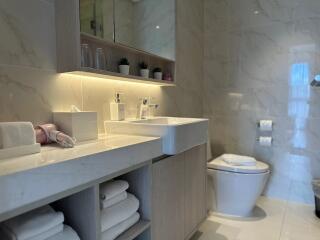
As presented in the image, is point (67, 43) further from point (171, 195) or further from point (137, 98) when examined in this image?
point (171, 195)

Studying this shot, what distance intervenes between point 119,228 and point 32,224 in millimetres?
407

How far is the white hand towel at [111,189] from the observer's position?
1.05 meters

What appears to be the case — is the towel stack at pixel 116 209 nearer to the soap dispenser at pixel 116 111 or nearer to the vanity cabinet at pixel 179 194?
the vanity cabinet at pixel 179 194

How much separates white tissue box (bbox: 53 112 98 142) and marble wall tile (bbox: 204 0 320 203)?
1785 mm

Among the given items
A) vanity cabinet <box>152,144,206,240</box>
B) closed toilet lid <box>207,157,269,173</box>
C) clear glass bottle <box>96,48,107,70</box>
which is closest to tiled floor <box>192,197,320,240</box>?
vanity cabinet <box>152,144,206,240</box>

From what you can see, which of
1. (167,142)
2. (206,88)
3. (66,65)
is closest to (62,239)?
(167,142)

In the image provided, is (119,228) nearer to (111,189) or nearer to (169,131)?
(111,189)

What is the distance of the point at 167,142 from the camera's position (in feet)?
4.09

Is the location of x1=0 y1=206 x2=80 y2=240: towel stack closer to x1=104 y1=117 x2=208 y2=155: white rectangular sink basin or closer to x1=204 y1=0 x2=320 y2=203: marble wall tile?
x1=104 y1=117 x2=208 y2=155: white rectangular sink basin

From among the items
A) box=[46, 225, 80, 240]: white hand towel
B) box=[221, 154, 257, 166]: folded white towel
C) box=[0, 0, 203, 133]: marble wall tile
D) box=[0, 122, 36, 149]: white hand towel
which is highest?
box=[0, 0, 203, 133]: marble wall tile

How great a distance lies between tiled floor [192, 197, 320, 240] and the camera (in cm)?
182

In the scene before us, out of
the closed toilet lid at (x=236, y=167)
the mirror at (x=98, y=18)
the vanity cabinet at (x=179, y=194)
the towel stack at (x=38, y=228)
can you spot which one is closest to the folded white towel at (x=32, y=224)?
the towel stack at (x=38, y=228)

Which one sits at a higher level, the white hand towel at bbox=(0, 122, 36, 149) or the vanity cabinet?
the white hand towel at bbox=(0, 122, 36, 149)

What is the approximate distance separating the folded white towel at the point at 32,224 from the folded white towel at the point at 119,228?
0.25 meters
